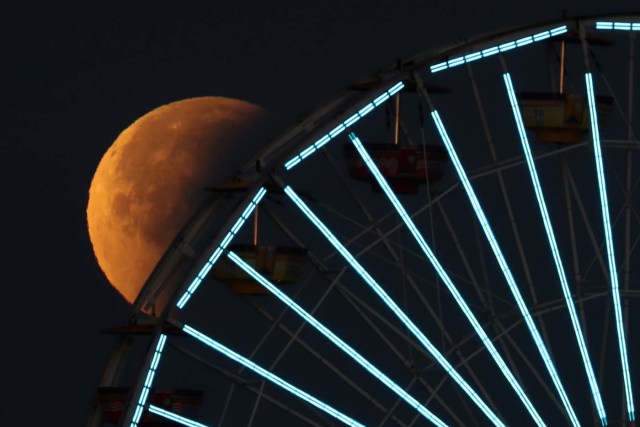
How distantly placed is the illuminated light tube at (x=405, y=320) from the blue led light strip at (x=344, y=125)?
702 mm

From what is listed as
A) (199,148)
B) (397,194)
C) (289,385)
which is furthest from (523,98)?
(199,148)

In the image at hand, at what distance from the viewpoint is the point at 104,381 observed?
3706cm

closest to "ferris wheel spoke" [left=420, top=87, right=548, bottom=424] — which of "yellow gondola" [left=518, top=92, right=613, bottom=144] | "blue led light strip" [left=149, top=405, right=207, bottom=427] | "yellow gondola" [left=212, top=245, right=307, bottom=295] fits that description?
"yellow gondola" [left=518, top=92, right=613, bottom=144]

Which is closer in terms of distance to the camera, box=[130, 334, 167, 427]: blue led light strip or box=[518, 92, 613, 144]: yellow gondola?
box=[130, 334, 167, 427]: blue led light strip

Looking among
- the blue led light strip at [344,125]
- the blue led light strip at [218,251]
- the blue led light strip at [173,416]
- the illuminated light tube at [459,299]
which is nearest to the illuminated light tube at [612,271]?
the illuminated light tube at [459,299]

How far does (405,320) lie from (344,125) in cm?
241

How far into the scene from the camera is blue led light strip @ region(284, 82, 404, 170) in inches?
1384

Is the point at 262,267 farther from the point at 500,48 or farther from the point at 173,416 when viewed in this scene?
the point at 500,48

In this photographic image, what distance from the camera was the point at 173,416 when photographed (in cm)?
3597

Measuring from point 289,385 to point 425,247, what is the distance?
7.55 ft

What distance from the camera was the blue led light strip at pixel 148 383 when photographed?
35.4m

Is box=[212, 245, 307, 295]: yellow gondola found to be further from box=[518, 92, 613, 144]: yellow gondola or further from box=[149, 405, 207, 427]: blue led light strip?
box=[518, 92, 613, 144]: yellow gondola

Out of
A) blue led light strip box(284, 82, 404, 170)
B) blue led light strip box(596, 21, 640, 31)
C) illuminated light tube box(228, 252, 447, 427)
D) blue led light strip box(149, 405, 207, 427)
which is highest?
blue led light strip box(596, 21, 640, 31)

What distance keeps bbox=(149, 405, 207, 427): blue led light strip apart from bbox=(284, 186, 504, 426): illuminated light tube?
2.69 m
